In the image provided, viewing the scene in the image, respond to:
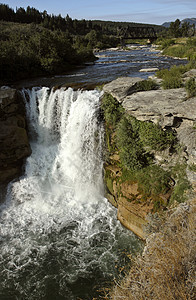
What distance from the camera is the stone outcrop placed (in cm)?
962

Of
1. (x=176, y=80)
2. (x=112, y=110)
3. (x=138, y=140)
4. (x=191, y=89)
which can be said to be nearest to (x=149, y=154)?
(x=138, y=140)

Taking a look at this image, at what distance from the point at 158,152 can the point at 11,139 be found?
6.42 metres

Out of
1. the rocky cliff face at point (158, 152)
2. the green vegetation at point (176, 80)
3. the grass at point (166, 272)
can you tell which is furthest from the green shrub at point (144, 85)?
the grass at point (166, 272)

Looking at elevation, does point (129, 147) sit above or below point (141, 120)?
below

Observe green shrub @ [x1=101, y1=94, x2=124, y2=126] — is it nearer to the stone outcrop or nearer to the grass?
the stone outcrop

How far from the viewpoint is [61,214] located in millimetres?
8594

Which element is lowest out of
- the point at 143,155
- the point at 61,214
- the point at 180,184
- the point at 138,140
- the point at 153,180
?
the point at 61,214

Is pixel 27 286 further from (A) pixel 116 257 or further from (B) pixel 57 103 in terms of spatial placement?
(B) pixel 57 103

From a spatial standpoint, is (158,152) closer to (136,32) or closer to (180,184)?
(180,184)

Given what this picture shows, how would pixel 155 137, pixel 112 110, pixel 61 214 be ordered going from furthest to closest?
1. pixel 112 110
2. pixel 61 214
3. pixel 155 137

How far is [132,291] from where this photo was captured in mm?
3418

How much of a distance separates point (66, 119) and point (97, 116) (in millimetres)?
1798

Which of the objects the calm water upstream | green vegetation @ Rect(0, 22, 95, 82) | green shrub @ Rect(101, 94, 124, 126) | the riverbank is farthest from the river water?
green vegetation @ Rect(0, 22, 95, 82)

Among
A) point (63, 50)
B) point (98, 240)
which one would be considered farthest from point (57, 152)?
point (63, 50)
